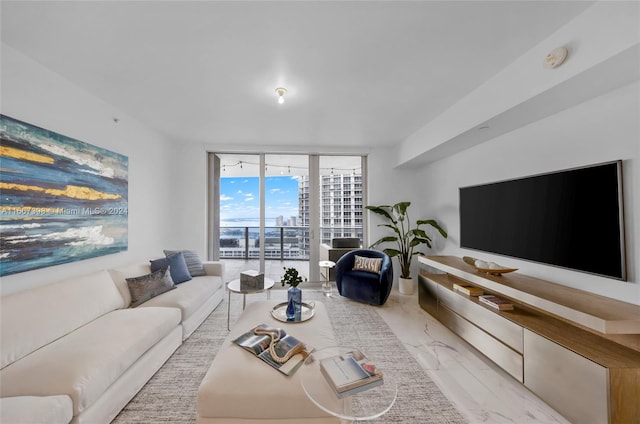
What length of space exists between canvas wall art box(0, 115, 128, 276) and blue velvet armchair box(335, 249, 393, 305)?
292 centimetres

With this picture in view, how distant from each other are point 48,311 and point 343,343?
2407mm

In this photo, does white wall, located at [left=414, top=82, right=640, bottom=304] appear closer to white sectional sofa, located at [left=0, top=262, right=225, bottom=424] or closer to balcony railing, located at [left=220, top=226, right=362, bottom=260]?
balcony railing, located at [left=220, top=226, right=362, bottom=260]

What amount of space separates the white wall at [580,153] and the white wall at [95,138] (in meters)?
4.32

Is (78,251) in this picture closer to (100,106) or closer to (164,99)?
(100,106)

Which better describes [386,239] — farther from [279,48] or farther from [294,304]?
[279,48]

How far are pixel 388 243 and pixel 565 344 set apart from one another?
296cm

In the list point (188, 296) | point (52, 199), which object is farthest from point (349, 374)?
point (52, 199)

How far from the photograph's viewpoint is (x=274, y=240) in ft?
15.6

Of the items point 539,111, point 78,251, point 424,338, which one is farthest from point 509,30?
point 78,251

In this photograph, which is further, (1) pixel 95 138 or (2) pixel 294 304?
(1) pixel 95 138

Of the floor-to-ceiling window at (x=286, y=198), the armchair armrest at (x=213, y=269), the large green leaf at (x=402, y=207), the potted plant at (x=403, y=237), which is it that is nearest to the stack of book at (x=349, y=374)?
the armchair armrest at (x=213, y=269)

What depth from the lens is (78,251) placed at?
2.28 metres

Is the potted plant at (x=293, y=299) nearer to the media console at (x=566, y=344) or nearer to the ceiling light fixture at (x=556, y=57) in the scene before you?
the media console at (x=566, y=344)

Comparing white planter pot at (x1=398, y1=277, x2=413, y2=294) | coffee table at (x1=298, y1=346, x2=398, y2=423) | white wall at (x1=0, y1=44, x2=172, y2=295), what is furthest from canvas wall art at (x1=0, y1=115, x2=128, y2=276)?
white planter pot at (x1=398, y1=277, x2=413, y2=294)
